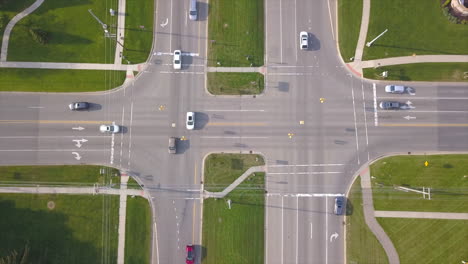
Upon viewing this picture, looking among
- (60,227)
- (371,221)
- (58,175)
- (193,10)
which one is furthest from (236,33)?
(60,227)

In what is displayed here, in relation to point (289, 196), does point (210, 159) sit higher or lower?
higher

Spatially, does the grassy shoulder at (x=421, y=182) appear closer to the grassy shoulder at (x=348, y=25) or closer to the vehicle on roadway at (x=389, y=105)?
the vehicle on roadway at (x=389, y=105)

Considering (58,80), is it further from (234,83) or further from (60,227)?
(234,83)

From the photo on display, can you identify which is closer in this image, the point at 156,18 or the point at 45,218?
the point at 45,218

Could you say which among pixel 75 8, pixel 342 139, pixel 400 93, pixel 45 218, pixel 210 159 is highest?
pixel 75 8

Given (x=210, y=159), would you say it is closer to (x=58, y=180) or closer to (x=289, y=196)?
(x=289, y=196)

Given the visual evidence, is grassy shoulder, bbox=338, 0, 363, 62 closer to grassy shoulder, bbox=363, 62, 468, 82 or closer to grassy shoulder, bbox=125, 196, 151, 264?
grassy shoulder, bbox=363, 62, 468, 82

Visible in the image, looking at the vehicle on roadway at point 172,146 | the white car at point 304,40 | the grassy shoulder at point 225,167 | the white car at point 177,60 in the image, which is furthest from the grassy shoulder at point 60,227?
the white car at point 304,40

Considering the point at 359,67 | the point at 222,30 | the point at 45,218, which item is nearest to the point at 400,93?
the point at 359,67
